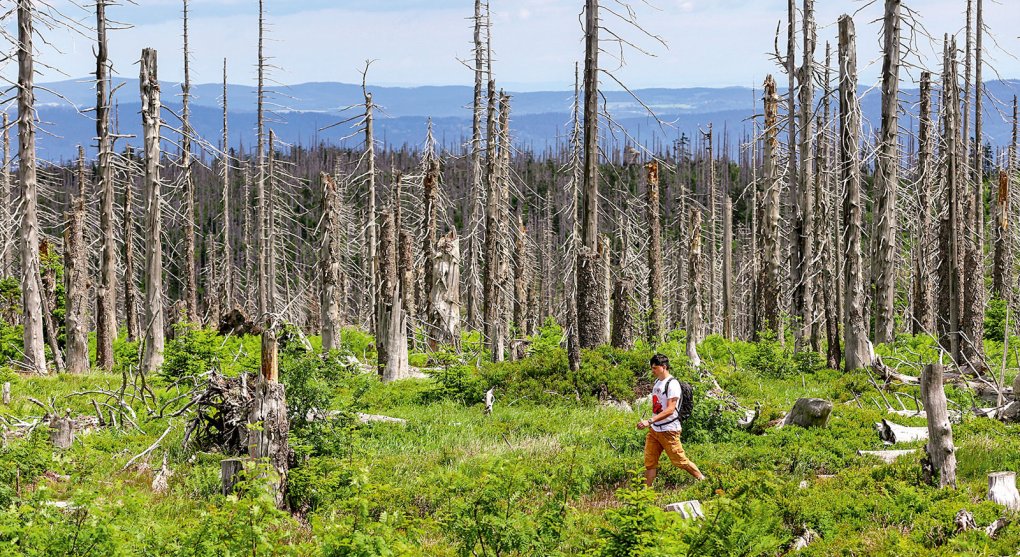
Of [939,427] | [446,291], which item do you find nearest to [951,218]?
[939,427]

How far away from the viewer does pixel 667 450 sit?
10.2 m

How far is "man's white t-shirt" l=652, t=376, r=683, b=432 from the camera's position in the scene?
32.7 feet

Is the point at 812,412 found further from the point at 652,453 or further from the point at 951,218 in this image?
the point at 951,218

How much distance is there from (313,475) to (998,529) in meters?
6.56

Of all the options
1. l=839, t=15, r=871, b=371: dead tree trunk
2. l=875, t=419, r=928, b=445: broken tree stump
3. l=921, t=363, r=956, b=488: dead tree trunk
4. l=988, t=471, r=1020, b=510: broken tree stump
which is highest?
l=839, t=15, r=871, b=371: dead tree trunk

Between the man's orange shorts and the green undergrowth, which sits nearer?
the green undergrowth

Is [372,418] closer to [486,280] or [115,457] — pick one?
[115,457]

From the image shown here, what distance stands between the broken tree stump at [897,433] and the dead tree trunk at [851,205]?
6154 millimetres

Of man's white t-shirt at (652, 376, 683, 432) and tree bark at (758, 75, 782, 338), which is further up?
tree bark at (758, 75, 782, 338)

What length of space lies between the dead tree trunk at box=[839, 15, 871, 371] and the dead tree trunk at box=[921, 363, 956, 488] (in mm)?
9080

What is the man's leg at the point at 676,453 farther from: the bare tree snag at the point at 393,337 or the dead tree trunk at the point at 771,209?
the dead tree trunk at the point at 771,209

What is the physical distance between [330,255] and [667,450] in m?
18.9

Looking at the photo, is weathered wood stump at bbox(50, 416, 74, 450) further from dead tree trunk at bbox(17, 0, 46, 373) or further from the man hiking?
dead tree trunk at bbox(17, 0, 46, 373)

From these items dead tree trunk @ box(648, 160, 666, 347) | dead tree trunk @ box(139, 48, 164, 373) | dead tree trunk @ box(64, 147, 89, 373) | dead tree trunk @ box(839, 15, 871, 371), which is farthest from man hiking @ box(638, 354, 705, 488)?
dead tree trunk @ box(64, 147, 89, 373)
